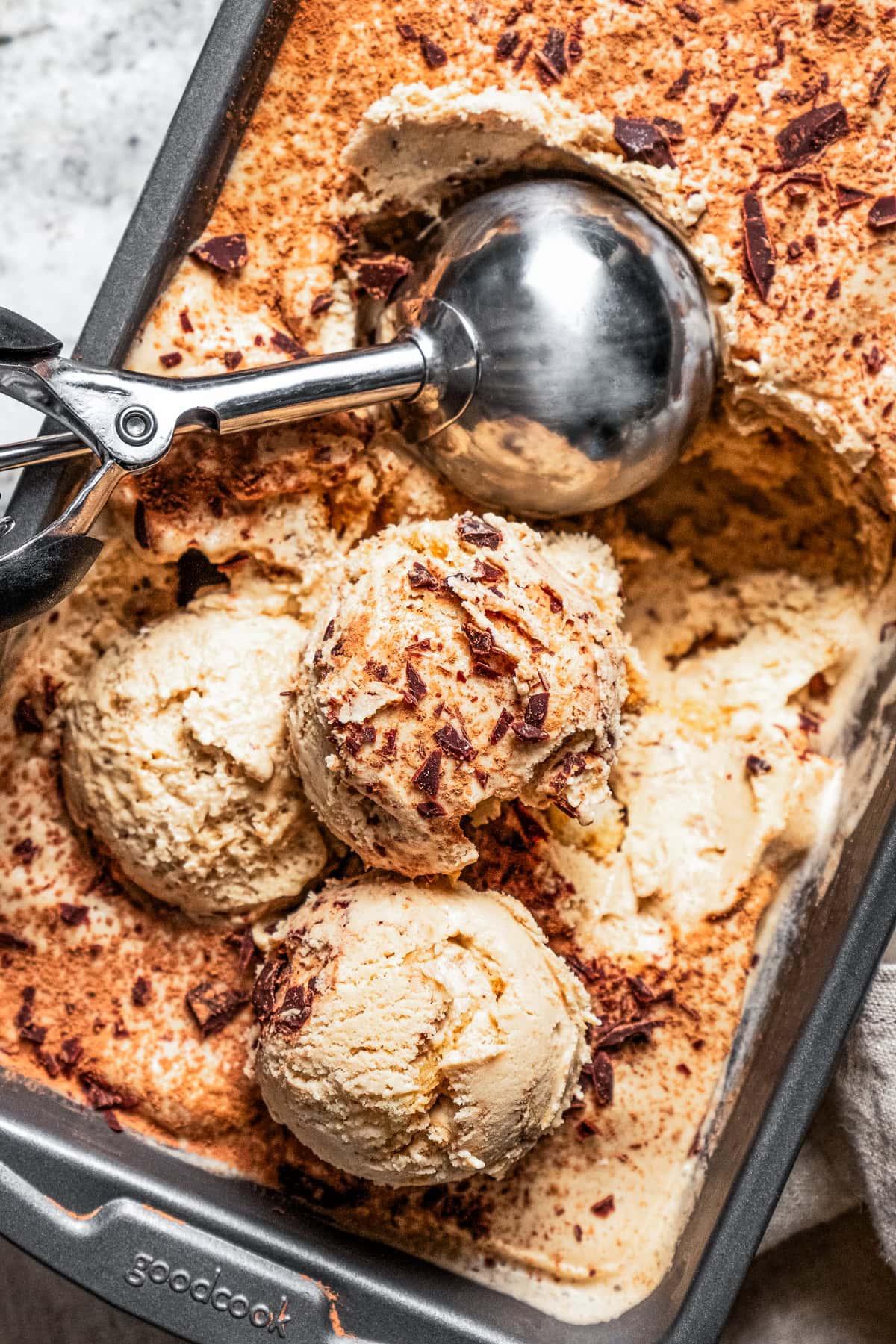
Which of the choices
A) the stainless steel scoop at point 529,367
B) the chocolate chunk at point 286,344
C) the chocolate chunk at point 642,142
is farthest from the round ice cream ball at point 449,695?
the chocolate chunk at point 642,142

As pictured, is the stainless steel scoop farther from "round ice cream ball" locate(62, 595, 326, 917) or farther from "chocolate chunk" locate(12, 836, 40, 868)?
"chocolate chunk" locate(12, 836, 40, 868)

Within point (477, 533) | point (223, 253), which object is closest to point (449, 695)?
point (477, 533)

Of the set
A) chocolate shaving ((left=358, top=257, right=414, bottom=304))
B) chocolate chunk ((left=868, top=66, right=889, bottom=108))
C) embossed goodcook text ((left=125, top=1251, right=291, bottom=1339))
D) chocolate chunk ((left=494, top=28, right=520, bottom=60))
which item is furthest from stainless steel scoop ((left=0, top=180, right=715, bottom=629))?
embossed goodcook text ((left=125, top=1251, right=291, bottom=1339))

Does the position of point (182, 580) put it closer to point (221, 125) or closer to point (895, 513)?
point (221, 125)

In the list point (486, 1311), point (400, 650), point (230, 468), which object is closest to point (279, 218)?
point (230, 468)

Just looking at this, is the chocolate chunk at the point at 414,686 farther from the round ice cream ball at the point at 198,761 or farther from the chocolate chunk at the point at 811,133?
the chocolate chunk at the point at 811,133

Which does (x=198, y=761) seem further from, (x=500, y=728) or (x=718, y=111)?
(x=718, y=111)
